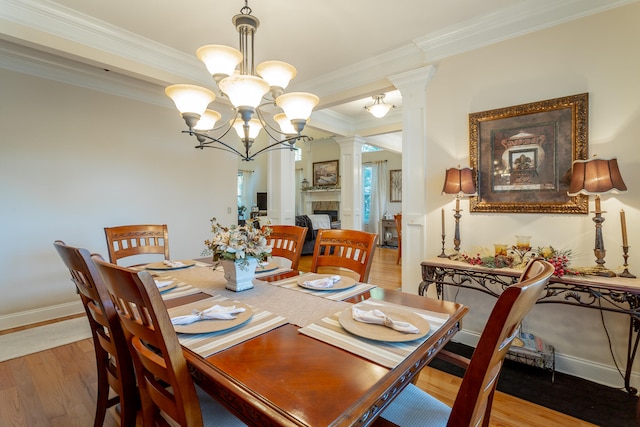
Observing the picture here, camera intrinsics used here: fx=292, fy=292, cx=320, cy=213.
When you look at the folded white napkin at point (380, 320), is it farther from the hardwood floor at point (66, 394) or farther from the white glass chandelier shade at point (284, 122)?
the white glass chandelier shade at point (284, 122)

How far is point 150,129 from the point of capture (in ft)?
12.1

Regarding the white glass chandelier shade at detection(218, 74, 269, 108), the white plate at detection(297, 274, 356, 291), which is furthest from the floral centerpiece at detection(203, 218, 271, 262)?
the white glass chandelier shade at detection(218, 74, 269, 108)

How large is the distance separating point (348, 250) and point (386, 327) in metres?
0.90

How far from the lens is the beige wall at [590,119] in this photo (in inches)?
74.9

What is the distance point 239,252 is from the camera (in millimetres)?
1349

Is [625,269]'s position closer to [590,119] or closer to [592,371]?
[592,371]

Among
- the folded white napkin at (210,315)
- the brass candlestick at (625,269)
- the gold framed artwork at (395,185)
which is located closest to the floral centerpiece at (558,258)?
the brass candlestick at (625,269)

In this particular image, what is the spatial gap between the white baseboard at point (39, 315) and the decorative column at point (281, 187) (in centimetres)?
244

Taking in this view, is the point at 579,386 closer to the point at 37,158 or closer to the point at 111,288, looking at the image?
the point at 111,288

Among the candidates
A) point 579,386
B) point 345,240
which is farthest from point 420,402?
point 579,386

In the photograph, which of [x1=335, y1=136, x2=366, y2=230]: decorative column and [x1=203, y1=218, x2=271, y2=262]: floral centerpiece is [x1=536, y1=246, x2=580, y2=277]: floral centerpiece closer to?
[x1=203, y1=218, x2=271, y2=262]: floral centerpiece

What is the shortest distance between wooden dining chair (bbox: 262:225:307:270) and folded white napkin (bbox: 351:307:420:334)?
991 millimetres

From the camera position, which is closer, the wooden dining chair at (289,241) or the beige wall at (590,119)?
the beige wall at (590,119)

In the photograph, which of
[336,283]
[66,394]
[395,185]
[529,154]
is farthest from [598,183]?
[395,185]
